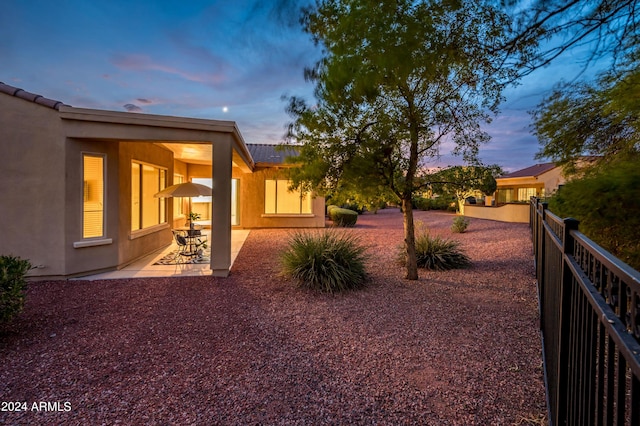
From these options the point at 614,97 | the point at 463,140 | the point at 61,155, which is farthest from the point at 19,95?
the point at 614,97

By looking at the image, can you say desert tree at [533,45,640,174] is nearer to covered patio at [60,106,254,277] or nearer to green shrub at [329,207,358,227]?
covered patio at [60,106,254,277]

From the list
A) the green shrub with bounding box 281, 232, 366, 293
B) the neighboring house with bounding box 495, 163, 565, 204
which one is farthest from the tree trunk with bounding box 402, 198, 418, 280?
the neighboring house with bounding box 495, 163, 565, 204

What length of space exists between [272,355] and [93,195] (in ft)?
19.2

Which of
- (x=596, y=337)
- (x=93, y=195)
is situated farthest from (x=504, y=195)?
(x=596, y=337)

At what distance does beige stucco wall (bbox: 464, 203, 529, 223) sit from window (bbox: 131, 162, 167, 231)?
1770cm

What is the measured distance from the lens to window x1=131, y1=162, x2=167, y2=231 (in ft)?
28.9

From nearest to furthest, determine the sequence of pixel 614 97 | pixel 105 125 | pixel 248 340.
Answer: pixel 248 340 < pixel 614 97 < pixel 105 125

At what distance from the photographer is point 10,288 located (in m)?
4.14

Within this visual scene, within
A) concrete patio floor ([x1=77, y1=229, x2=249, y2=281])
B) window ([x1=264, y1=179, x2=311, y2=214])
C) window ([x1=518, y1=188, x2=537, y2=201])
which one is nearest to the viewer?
concrete patio floor ([x1=77, y1=229, x2=249, y2=281])

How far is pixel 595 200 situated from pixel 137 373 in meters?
6.23

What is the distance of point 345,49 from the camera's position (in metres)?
4.63

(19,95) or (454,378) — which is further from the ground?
(19,95)

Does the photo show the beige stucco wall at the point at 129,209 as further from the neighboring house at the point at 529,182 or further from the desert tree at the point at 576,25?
the neighboring house at the point at 529,182

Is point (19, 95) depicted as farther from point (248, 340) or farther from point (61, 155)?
point (248, 340)
